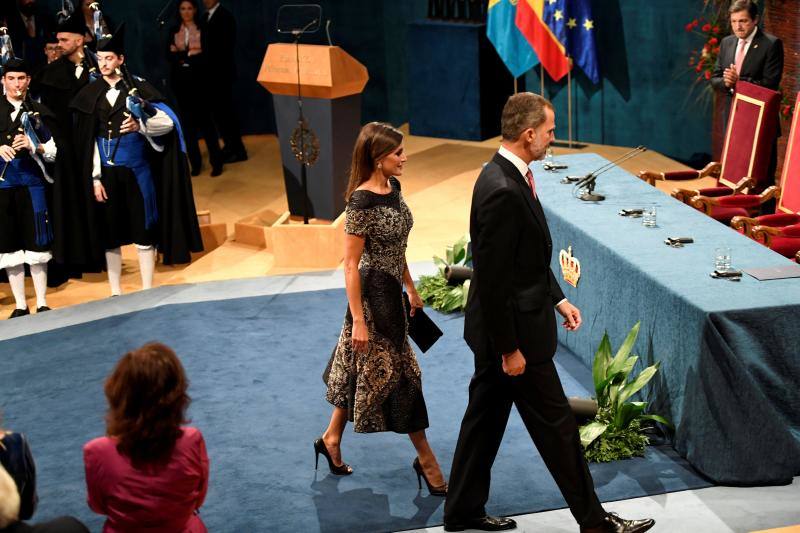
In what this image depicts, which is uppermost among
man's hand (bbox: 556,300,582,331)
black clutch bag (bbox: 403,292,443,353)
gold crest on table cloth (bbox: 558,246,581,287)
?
man's hand (bbox: 556,300,582,331)

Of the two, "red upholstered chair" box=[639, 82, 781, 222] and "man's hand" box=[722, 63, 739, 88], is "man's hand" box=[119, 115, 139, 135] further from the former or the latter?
"man's hand" box=[722, 63, 739, 88]

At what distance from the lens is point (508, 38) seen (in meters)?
9.91

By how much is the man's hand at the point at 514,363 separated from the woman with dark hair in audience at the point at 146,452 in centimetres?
106

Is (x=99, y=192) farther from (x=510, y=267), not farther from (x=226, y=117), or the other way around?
(x=510, y=267)

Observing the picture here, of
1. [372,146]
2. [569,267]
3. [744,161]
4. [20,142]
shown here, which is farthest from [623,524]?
[20,142]

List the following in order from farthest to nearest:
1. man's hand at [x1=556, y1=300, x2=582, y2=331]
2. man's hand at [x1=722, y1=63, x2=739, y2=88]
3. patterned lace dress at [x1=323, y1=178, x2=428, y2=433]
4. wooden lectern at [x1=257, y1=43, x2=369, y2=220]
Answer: wooden lectern at [x1=257, y1=43, x2=369, y2=220], man's hand at [x1=722, y1=63, x2=739, y2=88], patterned lace dress at [x1=323, y1=178, x2=428, y2=433], man's hand at [x1=556, y1=300, x2=582, y2=331]

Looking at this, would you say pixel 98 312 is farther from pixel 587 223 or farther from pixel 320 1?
pixel 320 1

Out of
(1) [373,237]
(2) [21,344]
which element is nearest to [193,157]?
(2) [21,344]

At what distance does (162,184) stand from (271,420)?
8.36 ft

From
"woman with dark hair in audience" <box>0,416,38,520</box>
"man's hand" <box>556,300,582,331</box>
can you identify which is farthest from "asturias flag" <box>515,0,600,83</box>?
"woman with dark hair in audience" <box>0,416,38,520</box>

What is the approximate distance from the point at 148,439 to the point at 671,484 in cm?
209

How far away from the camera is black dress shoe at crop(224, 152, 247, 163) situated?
10.5 metres

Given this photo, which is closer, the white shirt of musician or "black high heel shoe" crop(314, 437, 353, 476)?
"black high heel shoe" crop(314, 437, 353, 476)

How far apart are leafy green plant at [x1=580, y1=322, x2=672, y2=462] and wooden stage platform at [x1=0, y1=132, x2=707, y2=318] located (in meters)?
2.91
